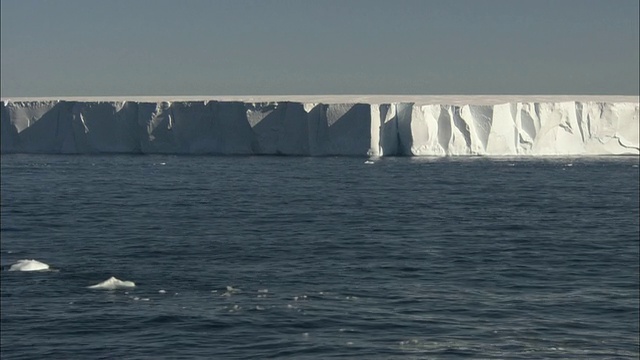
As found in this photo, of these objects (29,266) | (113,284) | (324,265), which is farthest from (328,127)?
(113,284)

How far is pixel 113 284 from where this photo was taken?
13.0 meters

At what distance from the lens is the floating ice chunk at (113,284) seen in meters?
12.8

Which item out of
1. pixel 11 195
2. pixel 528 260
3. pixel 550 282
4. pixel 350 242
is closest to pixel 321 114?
pixel 11 195

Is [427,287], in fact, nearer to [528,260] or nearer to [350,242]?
[528,260]

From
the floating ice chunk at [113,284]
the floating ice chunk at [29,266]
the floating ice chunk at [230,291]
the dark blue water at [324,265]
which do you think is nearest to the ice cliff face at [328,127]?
the dark blue water at [324,265]

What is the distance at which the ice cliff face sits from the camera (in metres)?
A: 32.4

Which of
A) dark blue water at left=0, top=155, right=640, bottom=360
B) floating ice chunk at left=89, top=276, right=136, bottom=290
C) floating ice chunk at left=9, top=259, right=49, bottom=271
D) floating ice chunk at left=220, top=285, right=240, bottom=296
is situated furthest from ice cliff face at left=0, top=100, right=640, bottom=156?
floating ice chunk at left=220, top=285, right=240, bottom=296

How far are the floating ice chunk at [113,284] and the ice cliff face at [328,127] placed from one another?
19430 millimetres

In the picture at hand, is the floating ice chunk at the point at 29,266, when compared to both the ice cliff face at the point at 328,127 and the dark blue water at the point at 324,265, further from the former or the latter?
the ice cliff face at the point at 328,127

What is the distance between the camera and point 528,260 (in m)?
15.8

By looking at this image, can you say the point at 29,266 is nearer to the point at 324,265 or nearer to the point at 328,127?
the point at 324,265

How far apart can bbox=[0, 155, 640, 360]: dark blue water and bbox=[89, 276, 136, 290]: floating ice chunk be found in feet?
0.91

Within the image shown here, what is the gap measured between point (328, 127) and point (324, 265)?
1820 centimetres

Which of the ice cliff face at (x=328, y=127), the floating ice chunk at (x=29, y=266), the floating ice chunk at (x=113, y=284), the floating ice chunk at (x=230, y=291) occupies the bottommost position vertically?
the floating ice chunk at (x=230, y=291)
